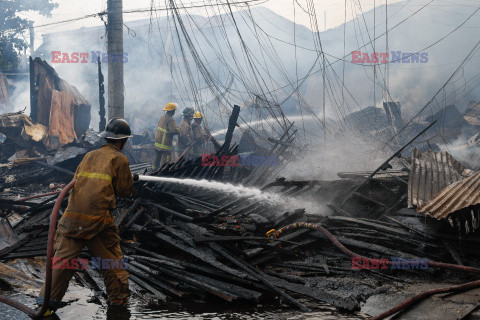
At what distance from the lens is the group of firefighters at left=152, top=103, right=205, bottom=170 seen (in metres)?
11.0

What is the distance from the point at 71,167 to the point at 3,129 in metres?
3.67

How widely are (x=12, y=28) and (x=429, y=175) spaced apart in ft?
90.2

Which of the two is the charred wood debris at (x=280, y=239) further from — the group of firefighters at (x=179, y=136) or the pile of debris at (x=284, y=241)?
the group of firefighters at (x=179, y=136)

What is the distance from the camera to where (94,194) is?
350 centimetres

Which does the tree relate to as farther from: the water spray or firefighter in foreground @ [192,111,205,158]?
the water spray

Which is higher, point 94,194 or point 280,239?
point 94,194

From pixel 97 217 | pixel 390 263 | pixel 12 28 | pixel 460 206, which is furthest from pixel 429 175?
pixel 12 28

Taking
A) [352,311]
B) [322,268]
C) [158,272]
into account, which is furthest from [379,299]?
[158,272]

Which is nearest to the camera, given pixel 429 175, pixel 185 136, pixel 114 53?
pixel 429 175

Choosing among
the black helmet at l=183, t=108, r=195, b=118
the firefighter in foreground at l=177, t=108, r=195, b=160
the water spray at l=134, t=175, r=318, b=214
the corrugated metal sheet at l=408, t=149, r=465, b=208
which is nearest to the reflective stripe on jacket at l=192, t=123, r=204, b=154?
the firefighter in foreground at l=177, t=108, r=195, b=160

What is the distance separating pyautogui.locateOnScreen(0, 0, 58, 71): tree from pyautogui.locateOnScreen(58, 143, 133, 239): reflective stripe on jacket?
912 inches

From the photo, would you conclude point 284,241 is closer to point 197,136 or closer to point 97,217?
point 97,217

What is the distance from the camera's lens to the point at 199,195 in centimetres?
794

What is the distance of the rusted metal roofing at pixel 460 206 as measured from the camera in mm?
4496
